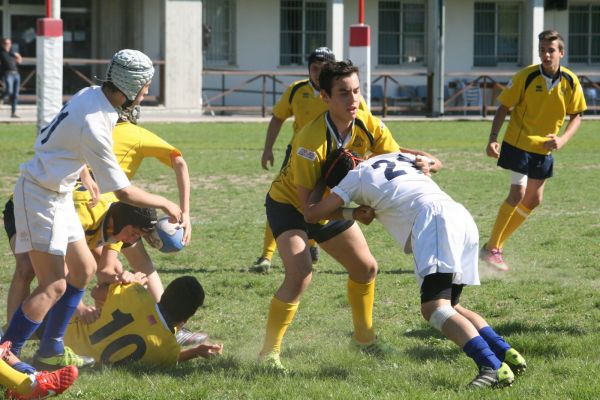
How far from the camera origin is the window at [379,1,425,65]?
3631 centimetres

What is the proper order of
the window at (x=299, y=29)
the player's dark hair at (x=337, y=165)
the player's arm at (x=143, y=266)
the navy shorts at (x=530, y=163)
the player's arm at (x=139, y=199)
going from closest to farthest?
the player's arm at (x=139, y=199), the player's dark hair at (x=337, y=165), the player's arm at (x=143, y=266), the navy shorts at (x=530, y=163), the window at (x=299, y=29)

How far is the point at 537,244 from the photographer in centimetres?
1072

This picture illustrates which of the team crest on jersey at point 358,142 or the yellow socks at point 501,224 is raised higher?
the team crest on jersey at point 358,142

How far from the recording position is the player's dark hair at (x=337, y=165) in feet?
19.9

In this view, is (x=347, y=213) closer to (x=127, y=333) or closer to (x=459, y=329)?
(x=459, y=329)

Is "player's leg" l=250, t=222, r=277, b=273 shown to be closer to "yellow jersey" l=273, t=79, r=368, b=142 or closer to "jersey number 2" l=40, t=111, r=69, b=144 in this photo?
"yellow jersey" l=273, t=79, r=368, b=142

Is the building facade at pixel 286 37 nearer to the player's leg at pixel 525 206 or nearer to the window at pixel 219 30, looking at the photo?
the window at pixel 219 30

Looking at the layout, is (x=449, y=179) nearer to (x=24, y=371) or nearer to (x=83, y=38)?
(x=24, y=371)

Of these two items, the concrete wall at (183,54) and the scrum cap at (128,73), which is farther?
the concrete wall at (183,54)

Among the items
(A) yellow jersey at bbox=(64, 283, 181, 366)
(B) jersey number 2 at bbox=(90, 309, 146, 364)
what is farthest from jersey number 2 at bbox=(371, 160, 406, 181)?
(B) jersey number 2 at bbox=(90, 309, 146, 364)

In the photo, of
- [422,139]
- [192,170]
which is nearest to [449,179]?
[192,170]

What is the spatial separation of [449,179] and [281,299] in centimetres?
970

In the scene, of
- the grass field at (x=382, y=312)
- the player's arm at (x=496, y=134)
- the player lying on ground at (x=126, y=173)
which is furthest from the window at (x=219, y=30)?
the player lying on ground at (x=126, y=173)

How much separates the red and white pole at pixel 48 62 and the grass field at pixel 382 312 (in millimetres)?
2220
